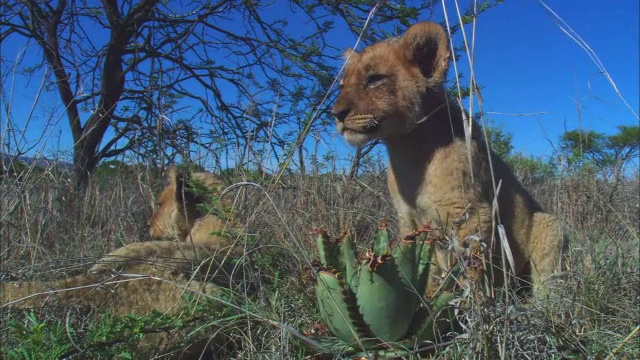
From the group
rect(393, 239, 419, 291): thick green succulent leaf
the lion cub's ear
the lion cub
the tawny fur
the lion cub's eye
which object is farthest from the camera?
the tawny fur

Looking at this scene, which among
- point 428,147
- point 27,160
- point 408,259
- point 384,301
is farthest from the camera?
point 27,160

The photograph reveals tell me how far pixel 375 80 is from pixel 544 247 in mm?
1680

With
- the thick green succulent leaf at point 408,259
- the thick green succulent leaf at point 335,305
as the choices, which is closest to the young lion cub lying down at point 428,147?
the thick green succulent leaf at point 408,259

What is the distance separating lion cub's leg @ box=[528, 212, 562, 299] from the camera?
392 cm

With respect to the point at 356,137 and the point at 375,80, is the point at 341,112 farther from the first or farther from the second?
the point at 375,80

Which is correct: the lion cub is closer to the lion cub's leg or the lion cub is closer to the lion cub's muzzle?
the lion cub's muzzle

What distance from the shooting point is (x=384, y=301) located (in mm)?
2740

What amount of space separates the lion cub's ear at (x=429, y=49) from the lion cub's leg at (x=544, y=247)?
1.25 meters

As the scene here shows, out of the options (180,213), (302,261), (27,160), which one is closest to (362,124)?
(302,261)

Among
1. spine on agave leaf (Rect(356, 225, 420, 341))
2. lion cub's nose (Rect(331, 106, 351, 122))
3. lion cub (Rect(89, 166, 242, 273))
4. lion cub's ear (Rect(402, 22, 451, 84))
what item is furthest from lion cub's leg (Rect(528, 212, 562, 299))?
lion cub (Rect(89, 166, 242, 273))

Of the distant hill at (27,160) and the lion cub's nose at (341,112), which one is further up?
the lion cub's nose at (341,112)

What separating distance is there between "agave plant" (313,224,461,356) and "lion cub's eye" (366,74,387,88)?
1561 mm

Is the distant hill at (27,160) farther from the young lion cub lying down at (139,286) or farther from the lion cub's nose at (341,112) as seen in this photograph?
the lion cub's nose at (341,112)

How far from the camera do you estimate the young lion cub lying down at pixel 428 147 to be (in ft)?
12.7
